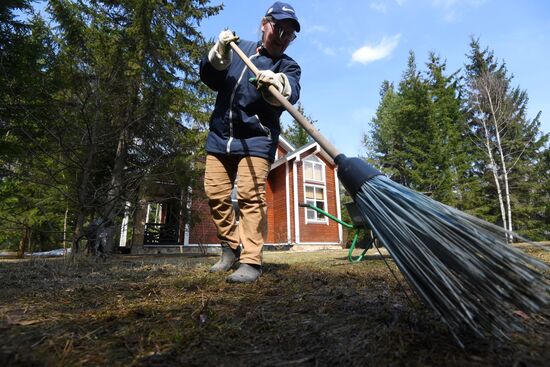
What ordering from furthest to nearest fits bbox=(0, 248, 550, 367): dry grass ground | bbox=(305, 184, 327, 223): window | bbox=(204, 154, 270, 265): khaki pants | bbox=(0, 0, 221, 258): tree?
1. bbox=(305, 184, 327, 223): window
2. bbox=(0, 0, 221, 258): tree
3. bbox=(204, 154, 270, 265): khaki pants
4. bbox=(0, 248, 550, 367): dry grass ground

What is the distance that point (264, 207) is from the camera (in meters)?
2.56

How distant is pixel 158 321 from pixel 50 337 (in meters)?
0.32

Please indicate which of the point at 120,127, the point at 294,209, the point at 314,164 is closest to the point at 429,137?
the point at 314,164

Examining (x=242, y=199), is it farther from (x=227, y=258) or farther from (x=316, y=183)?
(x=316, y=183)

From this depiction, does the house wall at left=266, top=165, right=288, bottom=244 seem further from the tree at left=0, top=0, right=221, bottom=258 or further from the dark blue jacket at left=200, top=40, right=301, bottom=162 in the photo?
the dark blue jacket at left=200, top=40, right=301, bottom=162

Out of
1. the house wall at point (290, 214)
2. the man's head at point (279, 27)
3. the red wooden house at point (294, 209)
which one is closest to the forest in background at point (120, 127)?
the man's head at point (279, 27)

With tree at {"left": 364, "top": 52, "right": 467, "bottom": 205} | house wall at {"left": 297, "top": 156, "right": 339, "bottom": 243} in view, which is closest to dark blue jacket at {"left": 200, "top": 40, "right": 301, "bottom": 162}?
house wall at {"left": 297, "top": 156, "right": 339, "bottom": 243}

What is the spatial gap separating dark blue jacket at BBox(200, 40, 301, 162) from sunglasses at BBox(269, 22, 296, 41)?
0.19m

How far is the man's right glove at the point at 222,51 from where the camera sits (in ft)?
8.11

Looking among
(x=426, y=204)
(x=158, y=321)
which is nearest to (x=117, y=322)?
(x=158, y=321)

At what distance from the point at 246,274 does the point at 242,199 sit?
615 millimetres

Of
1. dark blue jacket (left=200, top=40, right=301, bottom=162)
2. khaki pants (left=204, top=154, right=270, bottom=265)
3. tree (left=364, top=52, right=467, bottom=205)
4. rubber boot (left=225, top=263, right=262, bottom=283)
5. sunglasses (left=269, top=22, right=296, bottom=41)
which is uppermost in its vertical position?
tree (left=364, top=52, right=467, bottom=205)

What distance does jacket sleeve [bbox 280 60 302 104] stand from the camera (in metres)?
2.47

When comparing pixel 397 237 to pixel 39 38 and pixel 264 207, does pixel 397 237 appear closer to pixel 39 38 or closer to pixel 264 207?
pixel 264 207
